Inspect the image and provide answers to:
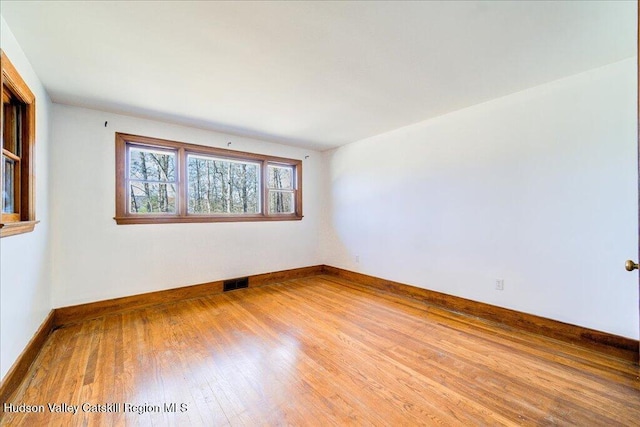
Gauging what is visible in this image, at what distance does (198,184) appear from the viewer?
3.76 meters

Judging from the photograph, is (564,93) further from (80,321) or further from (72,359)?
(80,321)

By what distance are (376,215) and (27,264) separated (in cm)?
383

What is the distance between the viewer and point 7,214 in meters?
1.84

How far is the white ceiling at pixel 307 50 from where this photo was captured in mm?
1548

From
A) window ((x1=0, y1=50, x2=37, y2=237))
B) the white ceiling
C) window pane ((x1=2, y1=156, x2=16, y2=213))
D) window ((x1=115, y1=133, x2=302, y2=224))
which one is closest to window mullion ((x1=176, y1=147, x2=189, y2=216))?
window ((x1=115, y1=133, x2=302, y2=224))

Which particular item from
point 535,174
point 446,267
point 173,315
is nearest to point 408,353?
point 446,267

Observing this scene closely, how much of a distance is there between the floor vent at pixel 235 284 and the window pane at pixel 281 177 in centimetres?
164

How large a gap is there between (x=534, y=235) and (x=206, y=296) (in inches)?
158

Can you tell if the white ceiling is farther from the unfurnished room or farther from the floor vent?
the floor vent

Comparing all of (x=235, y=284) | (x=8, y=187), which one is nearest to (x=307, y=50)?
(x=8, y=187)

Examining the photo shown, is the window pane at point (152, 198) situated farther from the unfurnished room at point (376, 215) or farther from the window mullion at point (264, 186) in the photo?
the window mullion at point (264, 186)

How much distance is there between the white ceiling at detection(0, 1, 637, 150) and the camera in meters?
1.55

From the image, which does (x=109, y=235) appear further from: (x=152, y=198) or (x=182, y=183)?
(x=182, y=183)

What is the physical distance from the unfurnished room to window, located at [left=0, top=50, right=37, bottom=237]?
0.8 inches
